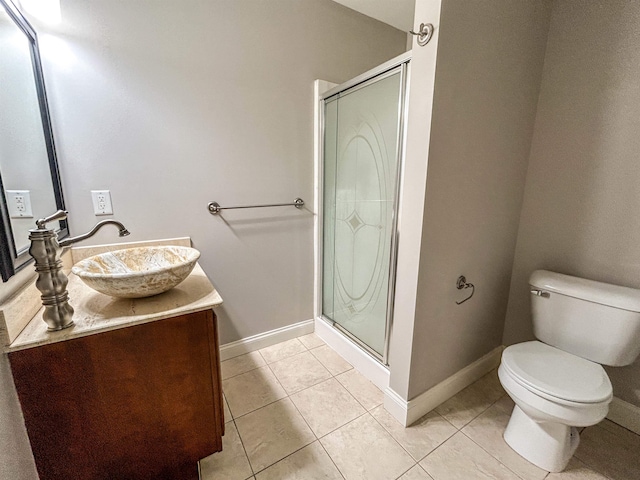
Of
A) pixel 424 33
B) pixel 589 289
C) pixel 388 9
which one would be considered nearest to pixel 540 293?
pixel 589 289

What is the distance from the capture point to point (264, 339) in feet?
6.58

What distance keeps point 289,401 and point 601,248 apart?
181cm

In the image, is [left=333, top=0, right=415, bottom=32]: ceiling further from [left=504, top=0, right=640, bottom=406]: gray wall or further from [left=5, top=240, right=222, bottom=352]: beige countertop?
[left=5, top=240, right=222, bottom=352]: beige countertop

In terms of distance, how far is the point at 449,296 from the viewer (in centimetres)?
139

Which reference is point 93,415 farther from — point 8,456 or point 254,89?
point 254,89

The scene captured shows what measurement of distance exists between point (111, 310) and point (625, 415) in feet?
7.66

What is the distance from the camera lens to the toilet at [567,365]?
1080 millimetres

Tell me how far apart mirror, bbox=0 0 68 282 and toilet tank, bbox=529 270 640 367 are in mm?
2131

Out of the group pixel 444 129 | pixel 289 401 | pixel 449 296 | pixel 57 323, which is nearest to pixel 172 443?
pixel 57 323

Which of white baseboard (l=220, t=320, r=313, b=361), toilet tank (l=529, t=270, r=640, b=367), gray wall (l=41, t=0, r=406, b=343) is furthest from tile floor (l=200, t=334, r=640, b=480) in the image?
gray wall (l=41, t=0, r=406, b=343)

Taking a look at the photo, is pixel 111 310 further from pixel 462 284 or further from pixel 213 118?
pixel 462 284

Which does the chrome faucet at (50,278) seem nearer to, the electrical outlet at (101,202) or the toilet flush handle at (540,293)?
the electrical outlet at (101,202)

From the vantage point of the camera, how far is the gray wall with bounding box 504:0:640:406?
4.27 ft

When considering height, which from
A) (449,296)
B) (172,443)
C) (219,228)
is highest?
(219,228)
